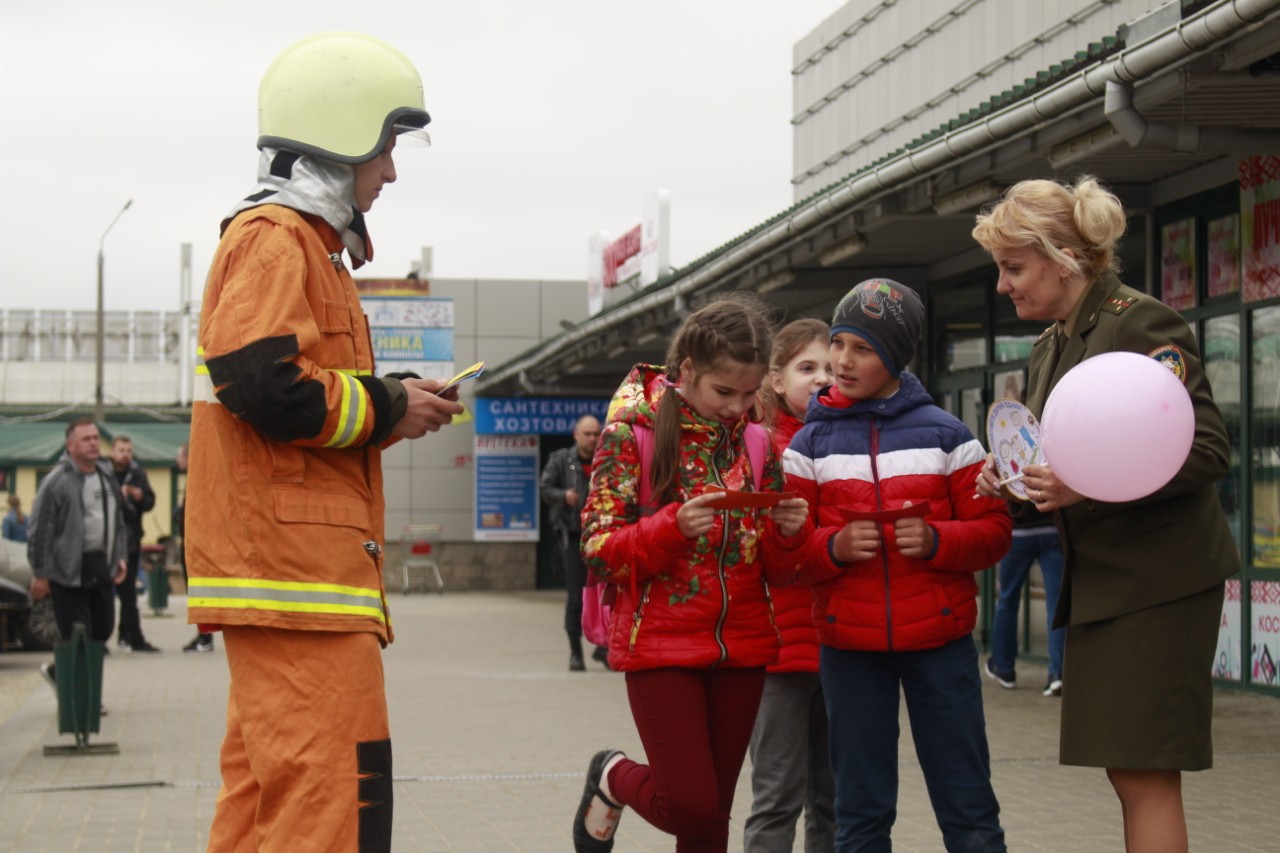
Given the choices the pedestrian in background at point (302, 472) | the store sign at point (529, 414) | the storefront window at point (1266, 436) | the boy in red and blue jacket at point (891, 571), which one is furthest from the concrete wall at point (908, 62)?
the pedestrian in background at point (302, 472)

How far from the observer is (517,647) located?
17875 millimetres

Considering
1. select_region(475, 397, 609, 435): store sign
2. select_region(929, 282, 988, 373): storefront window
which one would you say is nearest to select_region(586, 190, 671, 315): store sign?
select_region(475, 397, 609, 435): store sign

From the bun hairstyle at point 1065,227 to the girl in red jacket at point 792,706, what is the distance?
1.00m

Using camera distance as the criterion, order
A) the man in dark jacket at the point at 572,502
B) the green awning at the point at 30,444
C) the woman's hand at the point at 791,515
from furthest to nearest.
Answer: the green awning at the point at 30,444
the man in dark jacket at the point at 572,502
the woman's hand at the point at 791,515

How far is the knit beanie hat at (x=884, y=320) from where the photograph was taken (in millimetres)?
4926

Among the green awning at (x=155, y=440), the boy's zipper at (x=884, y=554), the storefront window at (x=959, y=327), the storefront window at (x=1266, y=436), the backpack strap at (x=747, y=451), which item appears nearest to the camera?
the boy's zipper at (x=884, y=554)

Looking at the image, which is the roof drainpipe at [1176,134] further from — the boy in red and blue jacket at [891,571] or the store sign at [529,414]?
the store sign at [529,414]

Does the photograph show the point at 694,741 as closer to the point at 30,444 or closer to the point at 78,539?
the point at 78,539

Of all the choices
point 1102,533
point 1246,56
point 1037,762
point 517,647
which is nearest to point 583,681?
point 517,647

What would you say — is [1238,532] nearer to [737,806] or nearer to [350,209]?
[737,806]

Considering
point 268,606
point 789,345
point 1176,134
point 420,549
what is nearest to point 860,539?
point 789,345

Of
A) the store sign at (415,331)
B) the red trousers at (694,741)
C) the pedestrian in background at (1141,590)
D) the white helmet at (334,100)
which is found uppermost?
the store sign at (415,331)

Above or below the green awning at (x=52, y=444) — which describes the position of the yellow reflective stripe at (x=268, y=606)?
below

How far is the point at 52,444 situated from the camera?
42625 millimetres
